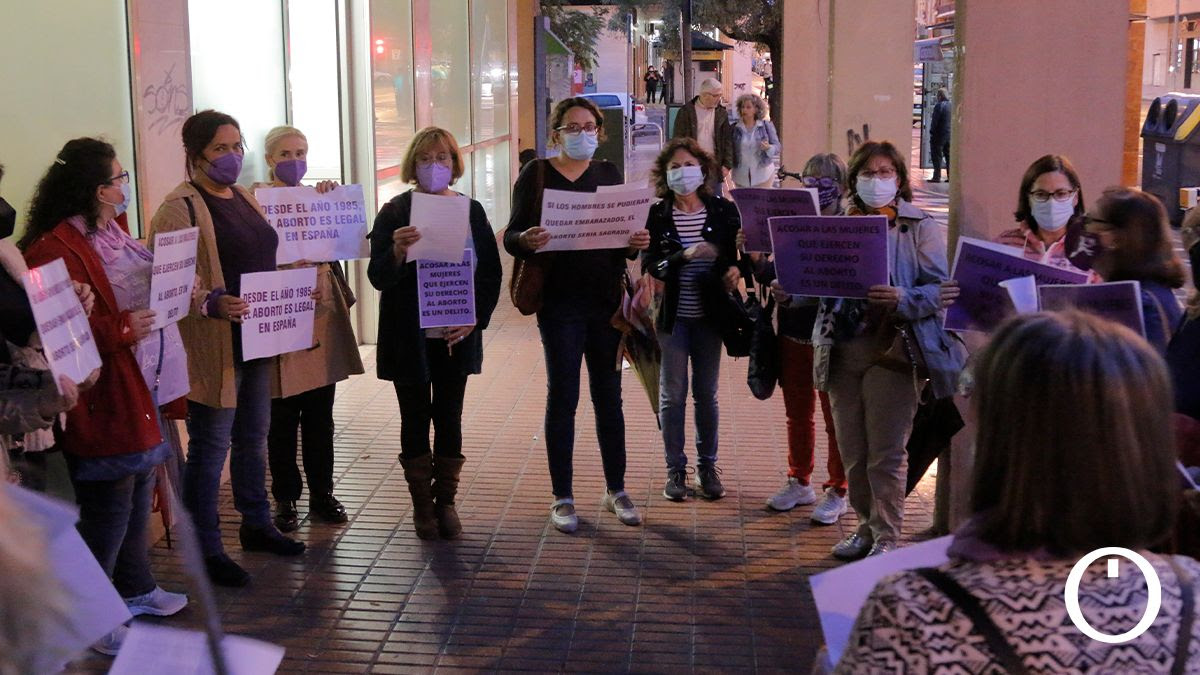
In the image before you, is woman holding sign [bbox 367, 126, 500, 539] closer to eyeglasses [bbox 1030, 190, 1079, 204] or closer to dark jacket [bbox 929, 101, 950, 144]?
eyeglasses [bbox 1030, 190, 1079, 204]

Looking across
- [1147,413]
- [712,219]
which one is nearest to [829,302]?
[712,219]

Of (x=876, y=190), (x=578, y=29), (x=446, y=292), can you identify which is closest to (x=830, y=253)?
(x=876, y=190)

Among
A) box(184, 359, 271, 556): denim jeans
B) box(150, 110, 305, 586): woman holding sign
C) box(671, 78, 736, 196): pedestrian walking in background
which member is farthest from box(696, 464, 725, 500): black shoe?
box(671, 78, 736, 196): pedestrian walking in background

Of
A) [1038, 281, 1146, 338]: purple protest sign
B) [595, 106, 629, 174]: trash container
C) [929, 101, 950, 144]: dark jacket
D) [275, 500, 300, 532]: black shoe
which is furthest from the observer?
[929, 101, 950, 144]: dark jacket

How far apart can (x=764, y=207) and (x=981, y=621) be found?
4.37m

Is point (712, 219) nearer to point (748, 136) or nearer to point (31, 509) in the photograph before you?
point (31, 509)

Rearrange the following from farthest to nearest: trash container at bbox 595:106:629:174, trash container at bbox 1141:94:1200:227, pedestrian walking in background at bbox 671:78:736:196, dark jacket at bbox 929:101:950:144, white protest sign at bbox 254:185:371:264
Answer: dark jacket at bbox 929:101:950:144
trash container at bbox 595:106:629:174
trash container at bbox 1141:94:1200:227
pedestrian walking in background at bbox 671:78:736:196
white protest sign at bbox 254:185:371:264

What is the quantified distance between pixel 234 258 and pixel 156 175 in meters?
1.27

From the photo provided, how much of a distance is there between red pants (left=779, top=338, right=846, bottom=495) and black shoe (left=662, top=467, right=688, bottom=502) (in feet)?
1.85

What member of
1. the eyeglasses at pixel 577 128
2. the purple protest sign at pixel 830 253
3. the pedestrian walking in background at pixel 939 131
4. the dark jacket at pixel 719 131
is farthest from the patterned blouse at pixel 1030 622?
the pedestrian walking in background at pixel 939 131

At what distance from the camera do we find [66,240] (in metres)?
4.53

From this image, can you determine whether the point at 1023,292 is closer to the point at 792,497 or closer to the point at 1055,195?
the point at 1055,195

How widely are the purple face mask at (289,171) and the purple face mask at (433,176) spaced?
61 cm

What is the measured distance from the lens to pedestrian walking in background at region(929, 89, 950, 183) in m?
26.5
